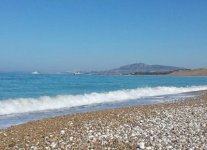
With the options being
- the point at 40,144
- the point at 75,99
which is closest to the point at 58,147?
the point at 40,144

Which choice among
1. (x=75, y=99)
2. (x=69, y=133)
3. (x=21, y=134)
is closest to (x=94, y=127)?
(x=69, y=133)

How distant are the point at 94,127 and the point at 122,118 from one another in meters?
2.76

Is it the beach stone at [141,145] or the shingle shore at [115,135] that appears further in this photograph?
the shingle shore at [115,135]

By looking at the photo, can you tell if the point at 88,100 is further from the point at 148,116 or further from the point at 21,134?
the point at 21,134

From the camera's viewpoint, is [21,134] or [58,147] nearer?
[58,147]

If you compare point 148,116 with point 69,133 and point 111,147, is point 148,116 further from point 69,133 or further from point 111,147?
point 111,147

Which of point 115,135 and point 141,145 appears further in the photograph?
point 115,135

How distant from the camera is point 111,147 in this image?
34.1 ft

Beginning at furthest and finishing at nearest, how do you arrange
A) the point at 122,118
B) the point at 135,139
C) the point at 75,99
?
1. the point at 75,99
2. the point at 122,118
3. the point at 135,139

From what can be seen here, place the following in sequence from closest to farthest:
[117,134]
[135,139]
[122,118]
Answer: [135,139] < [117,134] < [122,118]

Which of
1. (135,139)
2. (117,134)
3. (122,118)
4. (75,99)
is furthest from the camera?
(75,99)

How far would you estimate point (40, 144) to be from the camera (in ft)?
35.7

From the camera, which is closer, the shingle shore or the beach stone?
the beach stone

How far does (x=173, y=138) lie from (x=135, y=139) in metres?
1.02
